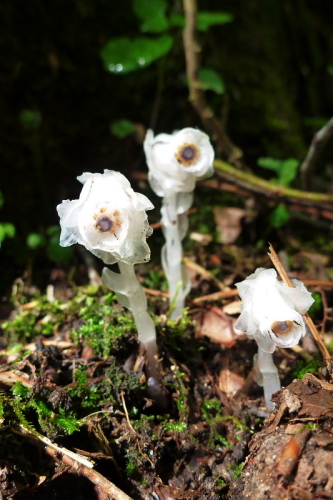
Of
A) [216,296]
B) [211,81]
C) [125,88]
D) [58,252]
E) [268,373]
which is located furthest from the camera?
[125,88]

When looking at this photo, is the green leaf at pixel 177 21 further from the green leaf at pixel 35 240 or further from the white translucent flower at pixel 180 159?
the green leaf at pixel 35 240

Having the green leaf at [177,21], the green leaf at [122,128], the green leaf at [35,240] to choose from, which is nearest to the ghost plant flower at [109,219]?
the green leaf at [35,240]

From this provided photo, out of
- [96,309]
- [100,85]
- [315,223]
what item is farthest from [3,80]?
[315,223]

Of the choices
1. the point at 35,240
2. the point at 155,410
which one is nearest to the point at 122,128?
the point at 35,240

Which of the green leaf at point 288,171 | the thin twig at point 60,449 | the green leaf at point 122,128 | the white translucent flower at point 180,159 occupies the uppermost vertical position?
the white translucent flower at point 180,159

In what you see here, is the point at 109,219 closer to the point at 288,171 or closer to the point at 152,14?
the point at 288,171

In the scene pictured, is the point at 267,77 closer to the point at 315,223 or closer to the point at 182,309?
the point at 315,223

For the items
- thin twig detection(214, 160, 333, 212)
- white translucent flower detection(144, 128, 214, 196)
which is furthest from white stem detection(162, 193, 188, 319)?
thin twig detection(214, 160, 333, 212)
